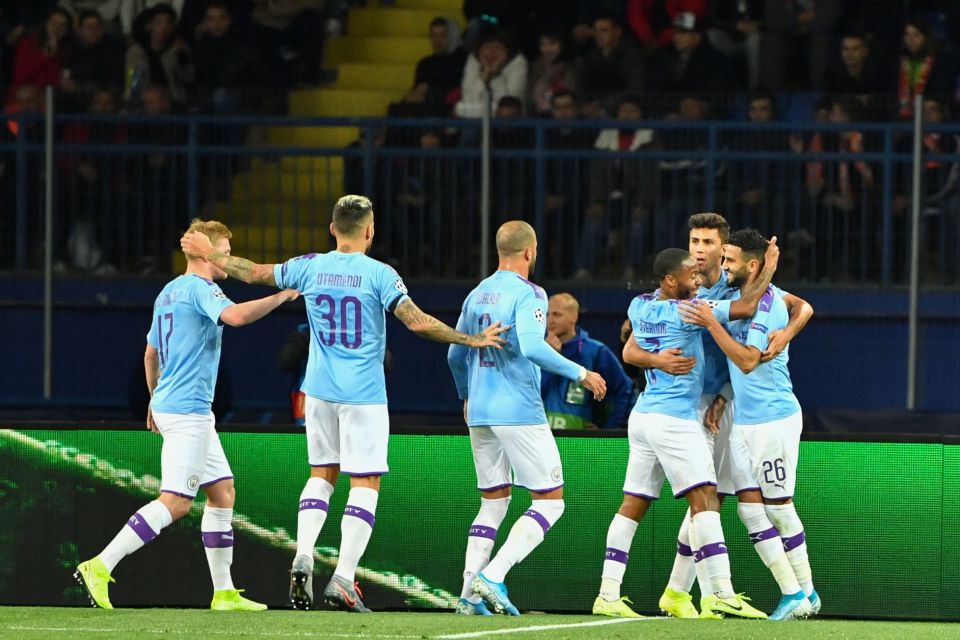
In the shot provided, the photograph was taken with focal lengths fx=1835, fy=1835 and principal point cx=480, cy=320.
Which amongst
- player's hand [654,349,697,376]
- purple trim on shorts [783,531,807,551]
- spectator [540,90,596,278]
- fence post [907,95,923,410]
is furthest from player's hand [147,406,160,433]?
fence post [907,95,923,410]

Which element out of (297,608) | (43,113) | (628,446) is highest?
(43,113)

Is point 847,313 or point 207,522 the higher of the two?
point 847,313

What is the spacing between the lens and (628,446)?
9859 millimetres

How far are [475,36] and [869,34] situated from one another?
334 cm

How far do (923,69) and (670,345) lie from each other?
6795mm

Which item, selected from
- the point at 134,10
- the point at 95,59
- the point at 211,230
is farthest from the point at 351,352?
the point at 134,10

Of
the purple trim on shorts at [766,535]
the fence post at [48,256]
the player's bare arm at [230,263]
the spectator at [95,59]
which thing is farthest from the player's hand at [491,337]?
the spectator at [95,59]

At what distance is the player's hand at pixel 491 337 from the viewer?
884 centimetres

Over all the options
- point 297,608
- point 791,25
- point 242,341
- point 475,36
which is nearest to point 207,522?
point 297,608

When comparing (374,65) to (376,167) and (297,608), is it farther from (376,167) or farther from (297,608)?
(297,608)

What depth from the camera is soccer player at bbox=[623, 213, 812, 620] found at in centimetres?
916

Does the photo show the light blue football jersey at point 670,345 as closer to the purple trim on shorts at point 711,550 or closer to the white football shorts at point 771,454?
the white football shorts at point 771,454

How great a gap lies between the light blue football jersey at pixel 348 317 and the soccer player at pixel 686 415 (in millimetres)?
1274

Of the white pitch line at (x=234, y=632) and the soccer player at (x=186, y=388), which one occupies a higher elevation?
the soccer player at (x=186, y=388)
